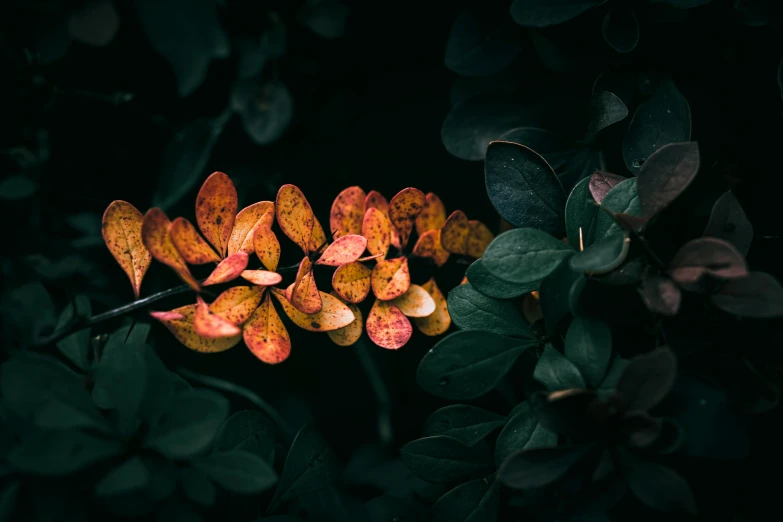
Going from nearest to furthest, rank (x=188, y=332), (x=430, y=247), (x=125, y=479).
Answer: (x=125, y=479) → (x=188, y=332) → (x=430, y=247)

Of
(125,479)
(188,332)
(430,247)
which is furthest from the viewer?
(430,247)

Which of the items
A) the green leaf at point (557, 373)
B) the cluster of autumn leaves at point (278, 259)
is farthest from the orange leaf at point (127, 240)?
the green leaf at point (557, 373)

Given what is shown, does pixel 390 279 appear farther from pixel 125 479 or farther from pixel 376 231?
pixel 125 479

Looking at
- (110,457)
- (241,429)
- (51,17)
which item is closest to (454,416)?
(241,429)

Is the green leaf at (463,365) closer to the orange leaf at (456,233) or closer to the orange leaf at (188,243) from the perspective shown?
the orange leaf at (456,233)

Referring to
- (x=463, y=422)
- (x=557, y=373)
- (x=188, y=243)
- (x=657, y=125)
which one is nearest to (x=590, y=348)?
(x=557, y=373)

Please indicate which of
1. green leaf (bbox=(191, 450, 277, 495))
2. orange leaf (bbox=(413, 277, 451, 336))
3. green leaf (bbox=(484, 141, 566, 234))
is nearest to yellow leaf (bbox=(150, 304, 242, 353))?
green leaf (bbox=(191, 450, 277, 495))

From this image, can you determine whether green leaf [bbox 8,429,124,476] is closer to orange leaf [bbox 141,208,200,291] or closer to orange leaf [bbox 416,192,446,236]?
orange leaf [bbox 141,208,200,291]
